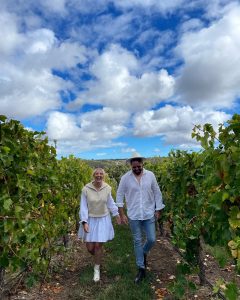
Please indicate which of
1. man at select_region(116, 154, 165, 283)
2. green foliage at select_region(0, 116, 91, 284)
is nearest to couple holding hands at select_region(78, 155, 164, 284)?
man at select_region(116, 154, 165, 283)

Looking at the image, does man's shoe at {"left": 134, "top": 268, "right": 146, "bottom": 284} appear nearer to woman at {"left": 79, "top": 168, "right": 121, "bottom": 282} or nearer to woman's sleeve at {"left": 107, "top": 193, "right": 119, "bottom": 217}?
woman at {"left": 79, "top": 168, "right": 121, "bottom": 282}

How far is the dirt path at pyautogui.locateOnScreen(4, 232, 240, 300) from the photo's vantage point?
6.48 meters

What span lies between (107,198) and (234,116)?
14.6ft

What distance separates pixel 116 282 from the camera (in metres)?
7.07

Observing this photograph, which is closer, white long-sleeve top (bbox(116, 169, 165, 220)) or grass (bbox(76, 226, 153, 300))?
grass (bbox(76, 226, 153, 300))

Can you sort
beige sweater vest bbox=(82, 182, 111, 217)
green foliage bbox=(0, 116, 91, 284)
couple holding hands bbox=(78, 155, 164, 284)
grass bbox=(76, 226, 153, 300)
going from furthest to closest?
beige sweater vest bbox=(82, 182, 111, 217) < couple holding hands bbox=(78, 155, 164, 284) < grass bbox=(76, 226, 153, 300) < green foliage bbox=(0, 116, 91, 284)

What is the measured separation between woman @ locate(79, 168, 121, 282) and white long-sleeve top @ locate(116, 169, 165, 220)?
0.33m

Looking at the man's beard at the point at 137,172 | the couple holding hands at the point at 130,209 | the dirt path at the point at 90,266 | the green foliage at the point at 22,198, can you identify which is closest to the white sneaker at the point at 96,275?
the couple holding hands at the point at 130,209

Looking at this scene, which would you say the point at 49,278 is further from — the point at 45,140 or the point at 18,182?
the point at 18,182

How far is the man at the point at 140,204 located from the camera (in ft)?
23.4

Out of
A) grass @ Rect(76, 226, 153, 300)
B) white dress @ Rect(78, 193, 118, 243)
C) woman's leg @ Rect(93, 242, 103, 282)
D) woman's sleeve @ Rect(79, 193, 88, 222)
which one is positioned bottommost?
grass @ Rect(76, 226, 153, 300)

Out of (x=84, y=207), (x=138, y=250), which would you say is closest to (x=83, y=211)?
(x=84, y=207)

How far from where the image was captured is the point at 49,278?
7.26 metres

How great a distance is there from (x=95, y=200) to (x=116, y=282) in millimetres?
1516
